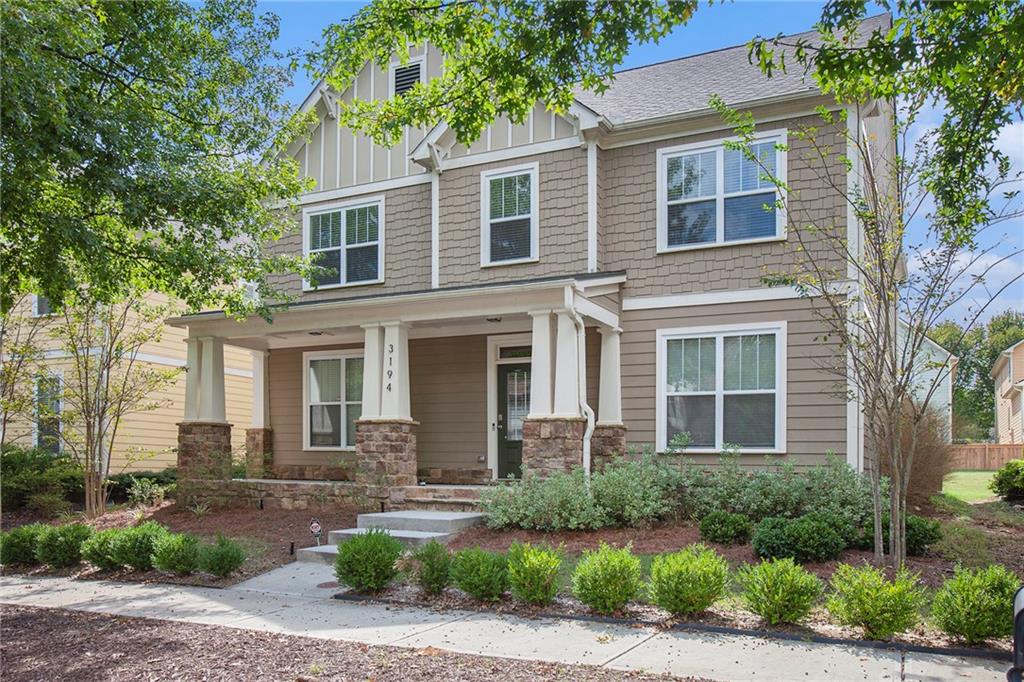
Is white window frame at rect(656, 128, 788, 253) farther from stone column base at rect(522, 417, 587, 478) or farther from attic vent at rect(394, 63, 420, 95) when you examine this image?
attic vent at rect(394, 63, 420, 95)

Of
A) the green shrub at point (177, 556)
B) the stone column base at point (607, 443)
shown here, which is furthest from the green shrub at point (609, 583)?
the stone column base at point (607, 443)

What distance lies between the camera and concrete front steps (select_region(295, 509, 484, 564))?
31.5 ft

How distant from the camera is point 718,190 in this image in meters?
12.1

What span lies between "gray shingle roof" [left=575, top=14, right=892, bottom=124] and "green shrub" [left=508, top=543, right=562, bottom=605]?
7.03m

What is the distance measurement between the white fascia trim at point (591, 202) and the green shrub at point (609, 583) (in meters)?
6.51

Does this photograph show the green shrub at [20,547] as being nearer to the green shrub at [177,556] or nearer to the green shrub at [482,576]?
the green shrub at [177,556]

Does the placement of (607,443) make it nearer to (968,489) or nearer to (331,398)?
(331,398)

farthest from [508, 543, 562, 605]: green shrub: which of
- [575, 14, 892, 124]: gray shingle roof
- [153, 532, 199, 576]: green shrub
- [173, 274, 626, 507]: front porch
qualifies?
[575, 14, 892, 124]: gray shingle roof

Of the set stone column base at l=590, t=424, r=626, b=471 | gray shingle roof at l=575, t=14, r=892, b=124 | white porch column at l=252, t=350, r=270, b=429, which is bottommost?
stone column base at l=590, t=424, r=626, b=471

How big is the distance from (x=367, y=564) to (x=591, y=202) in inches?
275

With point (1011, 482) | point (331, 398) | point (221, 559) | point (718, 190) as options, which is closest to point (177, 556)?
point (221, 559)

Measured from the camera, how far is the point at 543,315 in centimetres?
1129

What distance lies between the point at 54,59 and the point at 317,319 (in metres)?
6.38

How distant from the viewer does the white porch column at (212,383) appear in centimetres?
1415
